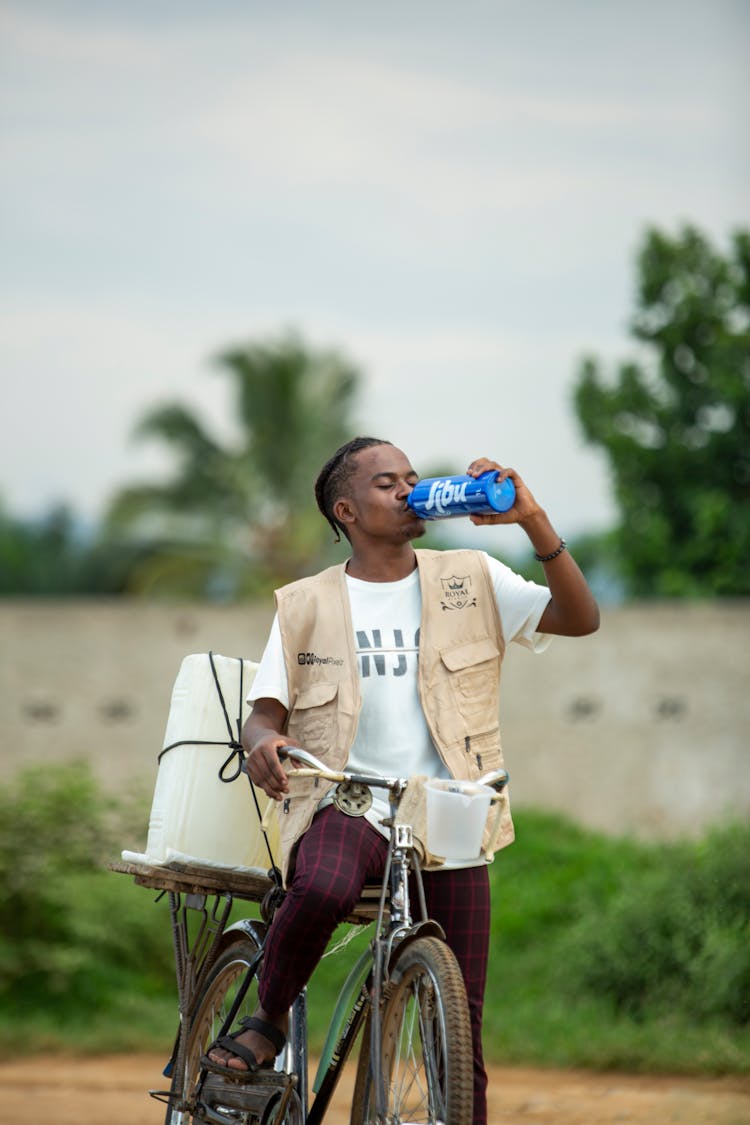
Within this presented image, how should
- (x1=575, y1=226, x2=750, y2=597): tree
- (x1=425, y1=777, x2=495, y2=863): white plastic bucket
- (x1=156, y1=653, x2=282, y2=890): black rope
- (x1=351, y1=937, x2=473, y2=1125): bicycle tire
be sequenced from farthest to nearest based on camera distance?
(x1=575, y1=226, x2=750, y2=597): tree → (x1=156, y1=653, x2=282, y2=890): black rope → (x1=425, y1=777, x2=495, y2=863): white plastic bucket → (x1=351, y1=937, x2=473, y2=1125): bicycle tire

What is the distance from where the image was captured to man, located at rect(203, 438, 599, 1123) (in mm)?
3453

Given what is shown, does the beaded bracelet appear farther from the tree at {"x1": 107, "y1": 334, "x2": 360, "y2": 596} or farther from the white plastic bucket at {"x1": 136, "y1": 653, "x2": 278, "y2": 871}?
the tree at {"x1": 107, "y1": 334, "x2": 360, "y2": 596}

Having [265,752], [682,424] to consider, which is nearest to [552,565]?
[265,752]

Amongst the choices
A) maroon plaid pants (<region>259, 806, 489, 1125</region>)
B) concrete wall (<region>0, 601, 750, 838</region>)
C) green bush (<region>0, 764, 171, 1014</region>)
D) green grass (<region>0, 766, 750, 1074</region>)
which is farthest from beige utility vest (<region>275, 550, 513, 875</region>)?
concrete wall (<region>0, 601, 750, 838</region>)

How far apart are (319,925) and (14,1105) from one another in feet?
12.4

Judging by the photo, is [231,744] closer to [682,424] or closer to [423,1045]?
[423,1045]

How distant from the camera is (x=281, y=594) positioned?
3779mm

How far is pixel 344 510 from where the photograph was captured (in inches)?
151

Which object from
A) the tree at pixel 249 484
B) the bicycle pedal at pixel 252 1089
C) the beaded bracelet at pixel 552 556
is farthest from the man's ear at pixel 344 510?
the tree at pixel 249 484

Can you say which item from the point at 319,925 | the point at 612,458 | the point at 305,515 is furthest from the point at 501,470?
the point at 305,515

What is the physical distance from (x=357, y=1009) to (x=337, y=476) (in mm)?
1337

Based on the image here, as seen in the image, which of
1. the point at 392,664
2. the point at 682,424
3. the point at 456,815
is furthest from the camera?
the point at 682,424

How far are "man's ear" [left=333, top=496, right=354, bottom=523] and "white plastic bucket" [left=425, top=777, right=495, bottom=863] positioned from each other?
0.88m

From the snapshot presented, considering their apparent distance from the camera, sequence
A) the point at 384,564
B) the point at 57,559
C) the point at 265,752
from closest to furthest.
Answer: the point at 265,752, the point at 384,564, the point at 57,559
